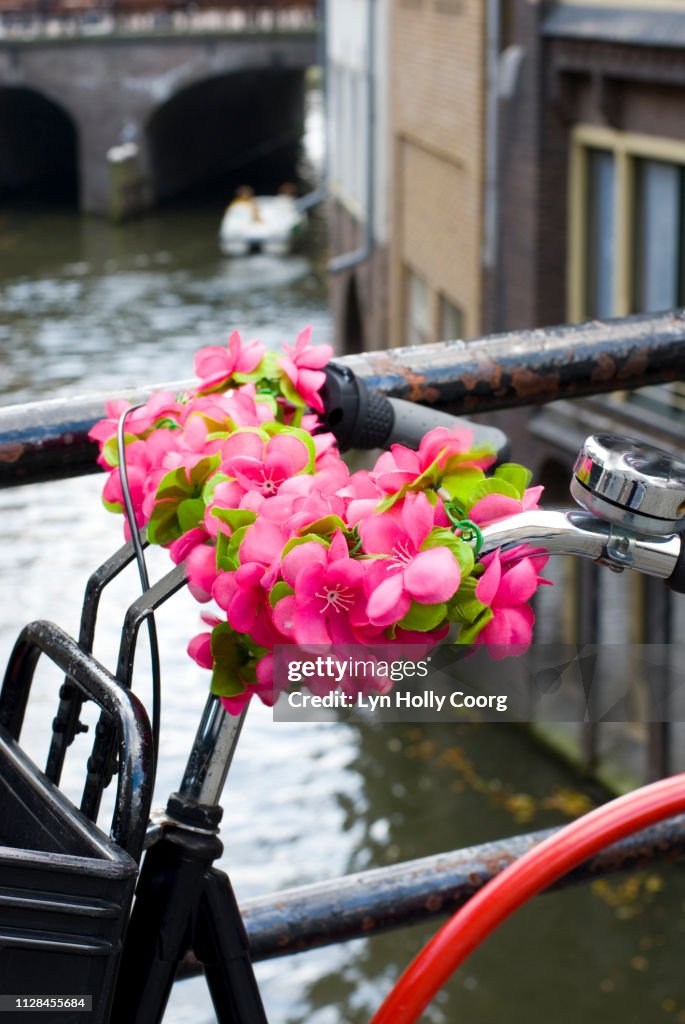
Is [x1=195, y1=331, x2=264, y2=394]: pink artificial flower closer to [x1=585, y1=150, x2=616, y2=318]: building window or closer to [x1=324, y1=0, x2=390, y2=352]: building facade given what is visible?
[x1=585, y1=150, x2=616, y2=318]: building window

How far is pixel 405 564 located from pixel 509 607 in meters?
0.07

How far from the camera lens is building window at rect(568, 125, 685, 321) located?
10.4 m

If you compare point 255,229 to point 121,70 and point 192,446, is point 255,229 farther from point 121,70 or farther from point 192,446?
point 192,446

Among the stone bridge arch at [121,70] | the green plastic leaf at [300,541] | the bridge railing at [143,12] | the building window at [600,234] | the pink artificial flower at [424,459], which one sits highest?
the pink artificial flower at [424,459]

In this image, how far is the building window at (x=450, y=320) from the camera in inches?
561

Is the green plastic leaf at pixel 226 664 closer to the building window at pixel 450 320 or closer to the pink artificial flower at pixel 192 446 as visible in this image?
the pink artificial flower at pixel 192 446

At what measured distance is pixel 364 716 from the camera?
118cm

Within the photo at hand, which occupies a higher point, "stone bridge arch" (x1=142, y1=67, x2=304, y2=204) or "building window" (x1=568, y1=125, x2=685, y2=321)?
"building window" (x1=568, y1=125, x2=685, y2=321)

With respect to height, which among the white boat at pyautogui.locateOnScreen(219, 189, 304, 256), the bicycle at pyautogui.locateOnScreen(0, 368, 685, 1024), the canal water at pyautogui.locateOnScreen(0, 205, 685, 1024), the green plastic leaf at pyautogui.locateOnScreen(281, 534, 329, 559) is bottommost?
the white boat at pyautogui.locateOnScreen(219, 189, 304, 256)

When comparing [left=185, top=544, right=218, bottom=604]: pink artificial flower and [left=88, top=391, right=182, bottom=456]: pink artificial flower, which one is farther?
[left=88, top=391, right=182, bottom=456]: pink artificial flower

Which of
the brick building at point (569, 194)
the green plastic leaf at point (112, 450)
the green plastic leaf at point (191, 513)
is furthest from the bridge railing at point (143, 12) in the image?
the green plastic leaf at point (191, 513)

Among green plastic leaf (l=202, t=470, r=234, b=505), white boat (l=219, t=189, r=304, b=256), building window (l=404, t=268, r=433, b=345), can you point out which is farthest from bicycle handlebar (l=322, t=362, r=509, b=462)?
white boat (l=219, t=189, r=304, b=256)

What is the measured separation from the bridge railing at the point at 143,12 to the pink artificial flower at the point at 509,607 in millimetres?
35251

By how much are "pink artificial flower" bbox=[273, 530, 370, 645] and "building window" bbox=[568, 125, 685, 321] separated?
9.02 meters
